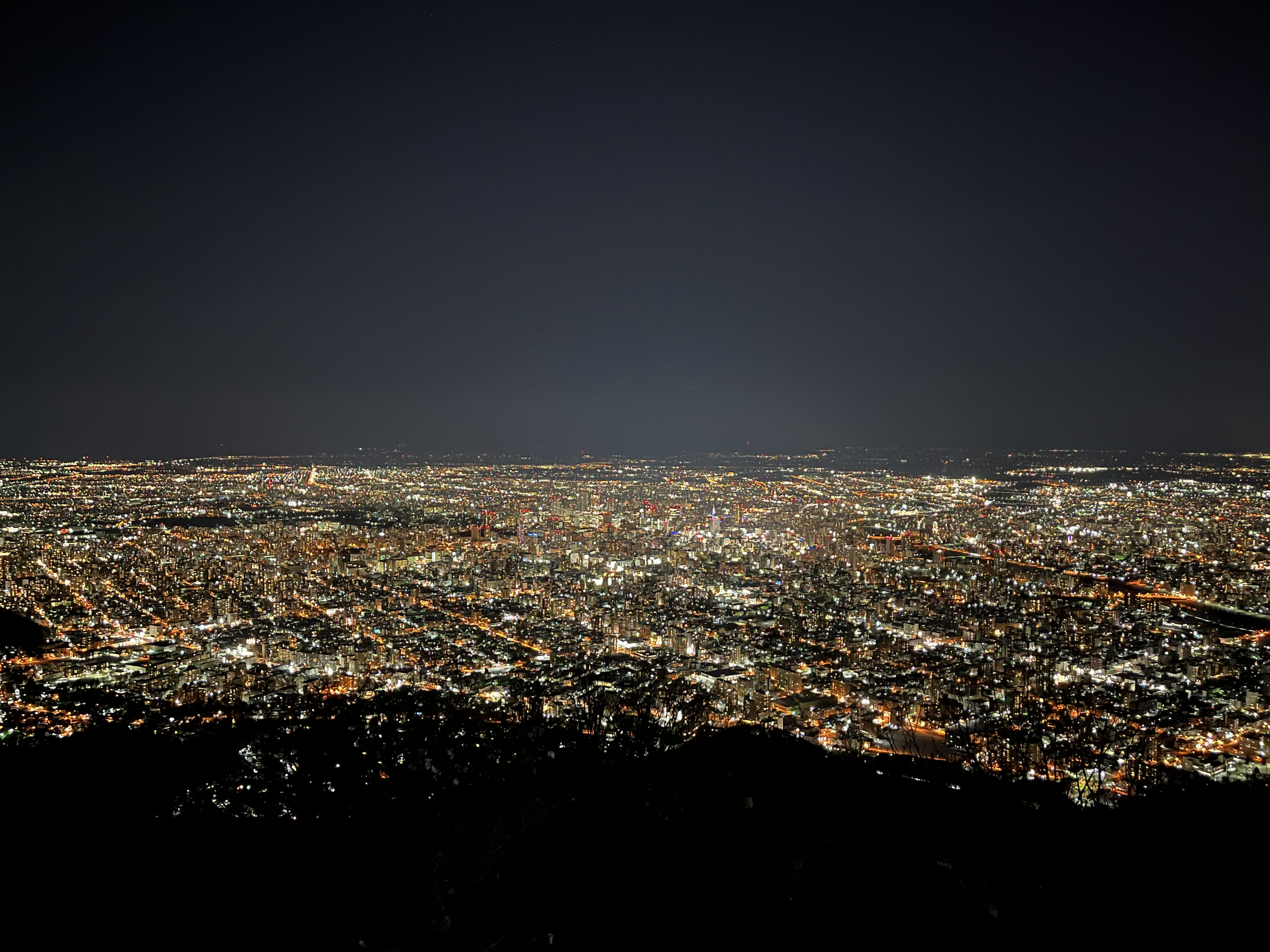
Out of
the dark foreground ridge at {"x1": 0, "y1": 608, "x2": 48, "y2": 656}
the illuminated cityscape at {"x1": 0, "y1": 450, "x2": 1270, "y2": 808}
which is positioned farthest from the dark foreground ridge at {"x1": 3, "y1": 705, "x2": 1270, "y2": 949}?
the dark foreground ridge at {"x1": 0, "y1": 608, "x2": 48, "y2": 656}

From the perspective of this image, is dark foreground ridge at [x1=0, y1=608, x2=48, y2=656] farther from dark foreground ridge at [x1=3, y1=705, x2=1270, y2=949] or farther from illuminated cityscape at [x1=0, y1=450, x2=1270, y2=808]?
dark foreground ridge at [x1=3, y1=705, x2=1270, y2=949]

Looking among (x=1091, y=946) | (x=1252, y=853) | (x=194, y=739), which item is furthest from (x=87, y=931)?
(x=1252, y=853)

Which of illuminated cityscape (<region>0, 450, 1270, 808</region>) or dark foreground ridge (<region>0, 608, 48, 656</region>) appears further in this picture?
dark foreground ridge (<region>0, 608, 48, 656</region>)

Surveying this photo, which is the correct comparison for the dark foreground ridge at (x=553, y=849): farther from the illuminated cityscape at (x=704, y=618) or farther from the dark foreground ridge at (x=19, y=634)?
the dark foreground ridge at (x=19, y=634)

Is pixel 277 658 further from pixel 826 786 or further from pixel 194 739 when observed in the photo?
pixel 826 786

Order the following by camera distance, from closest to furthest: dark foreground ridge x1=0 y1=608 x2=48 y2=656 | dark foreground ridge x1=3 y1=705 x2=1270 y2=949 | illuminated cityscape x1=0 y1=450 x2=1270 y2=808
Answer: dark foreground ridge x1=3 y1=705 x2=1270 y2=949 < illuminated cityscape x1=0 y1=450 x2=1270 y2=808 < dark foreground ridge x1=0 y1=608 x2=48 y2=656

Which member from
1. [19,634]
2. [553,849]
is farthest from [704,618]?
[19,634]

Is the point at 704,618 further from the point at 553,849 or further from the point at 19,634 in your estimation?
the point at 19,634

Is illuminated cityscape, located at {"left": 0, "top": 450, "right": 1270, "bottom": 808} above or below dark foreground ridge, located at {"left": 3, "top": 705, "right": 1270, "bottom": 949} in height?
below
